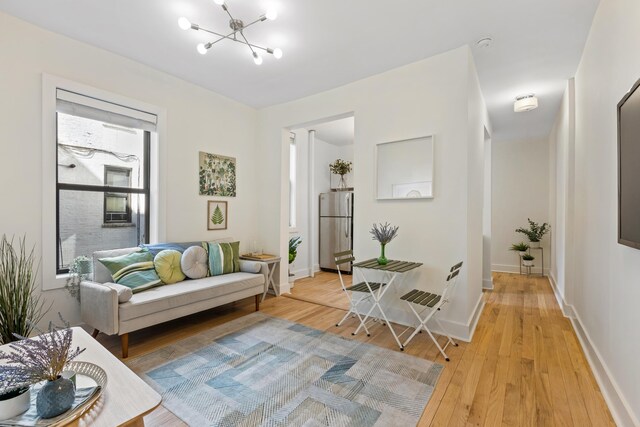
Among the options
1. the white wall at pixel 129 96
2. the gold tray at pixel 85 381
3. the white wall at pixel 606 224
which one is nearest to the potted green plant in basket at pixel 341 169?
the white wall at pixel 129 96

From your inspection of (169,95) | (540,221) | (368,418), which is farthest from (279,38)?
(540,221)

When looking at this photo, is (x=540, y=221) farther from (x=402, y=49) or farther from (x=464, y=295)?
(x=402, y=49)

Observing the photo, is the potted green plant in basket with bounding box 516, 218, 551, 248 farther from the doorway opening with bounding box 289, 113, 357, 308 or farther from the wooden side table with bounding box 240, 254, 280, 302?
the wooden side table with bounding box 240, 254, 280, 302

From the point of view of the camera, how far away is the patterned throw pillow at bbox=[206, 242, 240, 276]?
3.57 meters

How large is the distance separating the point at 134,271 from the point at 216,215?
4.66ft

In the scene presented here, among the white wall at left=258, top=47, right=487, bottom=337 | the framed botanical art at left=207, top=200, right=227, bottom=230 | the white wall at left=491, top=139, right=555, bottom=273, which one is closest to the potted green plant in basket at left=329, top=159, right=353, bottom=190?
the white wall at left=258, top=47, right=487, bottom=337

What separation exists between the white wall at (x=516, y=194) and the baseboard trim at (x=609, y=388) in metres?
3.89

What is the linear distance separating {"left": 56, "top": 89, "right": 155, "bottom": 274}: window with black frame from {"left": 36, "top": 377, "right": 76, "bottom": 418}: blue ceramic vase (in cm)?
247

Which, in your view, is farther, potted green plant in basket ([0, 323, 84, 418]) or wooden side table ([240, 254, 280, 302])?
wooden side table ([240, 254, 280, 302])

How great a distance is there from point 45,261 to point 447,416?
353 cm

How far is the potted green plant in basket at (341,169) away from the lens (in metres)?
6.28

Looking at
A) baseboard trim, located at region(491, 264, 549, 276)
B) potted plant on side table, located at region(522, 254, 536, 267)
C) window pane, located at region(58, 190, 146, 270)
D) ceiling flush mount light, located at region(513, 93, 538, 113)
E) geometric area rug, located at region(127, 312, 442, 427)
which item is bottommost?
geometric area rug, located at region(127, 312, 442, 427)

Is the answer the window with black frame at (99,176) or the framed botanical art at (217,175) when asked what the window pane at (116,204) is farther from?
the framed botanical art at (217,175)

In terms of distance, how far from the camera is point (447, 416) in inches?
70.4
